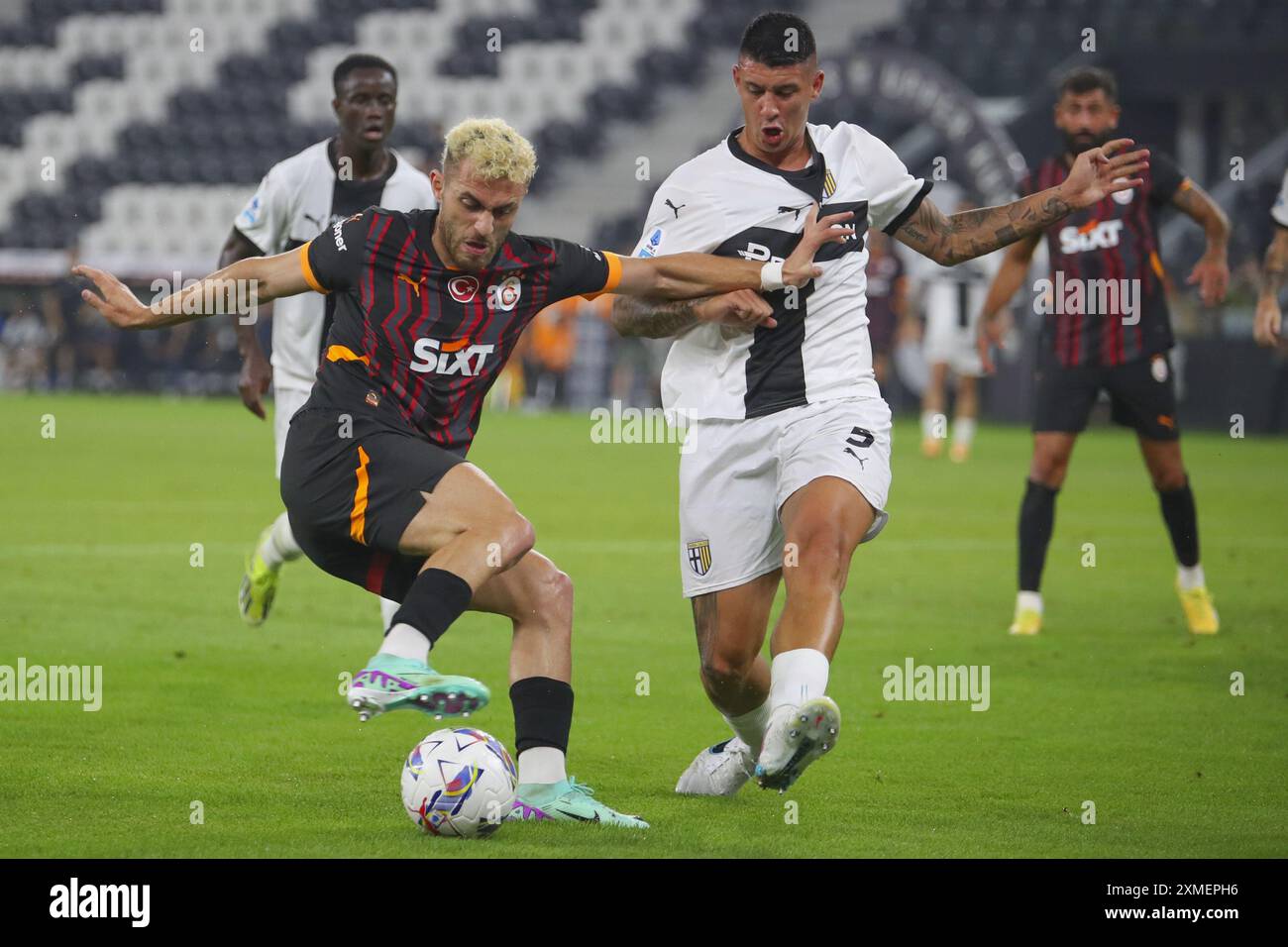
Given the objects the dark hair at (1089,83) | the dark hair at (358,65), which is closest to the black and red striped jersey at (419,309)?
the dark hair at (358,65)

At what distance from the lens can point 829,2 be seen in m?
30.8

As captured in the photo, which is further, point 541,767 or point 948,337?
point 948,337

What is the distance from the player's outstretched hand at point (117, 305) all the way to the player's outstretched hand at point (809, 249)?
183 cm

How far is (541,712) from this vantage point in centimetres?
523

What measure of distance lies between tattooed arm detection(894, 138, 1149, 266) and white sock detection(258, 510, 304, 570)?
3.30m

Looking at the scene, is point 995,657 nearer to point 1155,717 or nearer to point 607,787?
point 1155,717

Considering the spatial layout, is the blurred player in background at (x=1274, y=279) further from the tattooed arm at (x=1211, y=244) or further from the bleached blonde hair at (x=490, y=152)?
the bleached blonde hair at (x=490, y=152)

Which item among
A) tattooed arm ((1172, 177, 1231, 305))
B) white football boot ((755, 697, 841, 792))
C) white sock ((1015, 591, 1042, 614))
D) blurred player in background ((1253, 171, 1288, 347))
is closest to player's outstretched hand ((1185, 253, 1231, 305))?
tattooed arm ((1172, 177, 1231, 305))


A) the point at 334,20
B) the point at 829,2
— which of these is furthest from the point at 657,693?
the point at 334,20

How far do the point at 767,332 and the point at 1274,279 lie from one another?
4.06 m

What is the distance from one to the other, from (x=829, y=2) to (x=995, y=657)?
2420 centimetres

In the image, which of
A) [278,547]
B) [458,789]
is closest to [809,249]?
[458,789]

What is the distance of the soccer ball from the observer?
4.83 m

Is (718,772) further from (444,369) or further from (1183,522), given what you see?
(1183,522)
